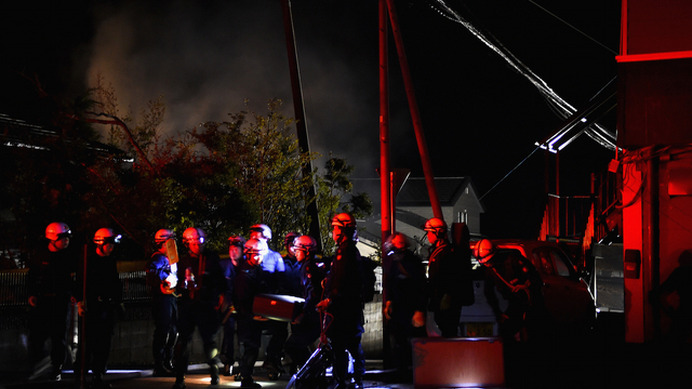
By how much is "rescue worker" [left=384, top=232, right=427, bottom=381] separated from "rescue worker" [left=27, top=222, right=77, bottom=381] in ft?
13.8

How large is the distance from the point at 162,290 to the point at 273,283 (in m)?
1.46

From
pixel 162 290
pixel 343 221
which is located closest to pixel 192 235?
pixel 162 290

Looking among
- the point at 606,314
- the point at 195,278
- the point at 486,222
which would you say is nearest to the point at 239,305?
the point at 195,278

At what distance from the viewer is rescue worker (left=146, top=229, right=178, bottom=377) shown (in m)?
9.61

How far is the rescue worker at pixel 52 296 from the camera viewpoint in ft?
31.1

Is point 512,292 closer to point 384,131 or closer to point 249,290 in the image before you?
point 384,131

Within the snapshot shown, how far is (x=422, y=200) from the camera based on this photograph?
183 ft

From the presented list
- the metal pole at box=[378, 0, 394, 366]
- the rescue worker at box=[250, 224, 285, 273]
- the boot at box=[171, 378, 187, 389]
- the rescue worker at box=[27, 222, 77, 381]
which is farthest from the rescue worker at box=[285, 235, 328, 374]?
the rescue worker at box=[27, 222, 77, 381]

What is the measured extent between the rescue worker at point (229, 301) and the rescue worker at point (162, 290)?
2.26ft

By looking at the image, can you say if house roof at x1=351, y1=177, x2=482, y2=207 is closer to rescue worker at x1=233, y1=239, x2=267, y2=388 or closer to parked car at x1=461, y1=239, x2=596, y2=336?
parked car at x1=461, y1=239, x2=596, y2=336

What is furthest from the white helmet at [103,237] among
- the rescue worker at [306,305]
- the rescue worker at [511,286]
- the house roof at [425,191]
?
the house roof at [425,191]

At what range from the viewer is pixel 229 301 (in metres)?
9.70

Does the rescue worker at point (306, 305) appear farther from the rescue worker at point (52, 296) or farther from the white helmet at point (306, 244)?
the rescue worker at point (52, 296)

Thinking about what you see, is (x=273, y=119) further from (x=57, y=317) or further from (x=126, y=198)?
(x=57, y=317)
